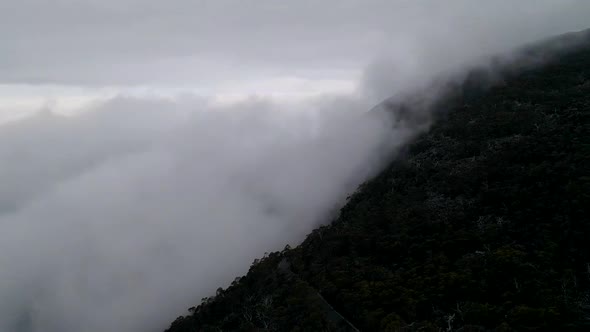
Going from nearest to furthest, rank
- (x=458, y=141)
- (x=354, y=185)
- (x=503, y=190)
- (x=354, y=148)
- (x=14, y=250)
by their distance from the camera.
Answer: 1. (x=503, y=190)
2. (x=458, y=141)
3. (x=354, y=185)
4. (x=354, y=148)
5. (x=14, y=250)

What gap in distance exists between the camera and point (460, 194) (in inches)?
2168

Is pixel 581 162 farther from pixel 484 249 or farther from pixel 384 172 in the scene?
pixel 384 172

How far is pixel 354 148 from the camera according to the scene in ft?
371

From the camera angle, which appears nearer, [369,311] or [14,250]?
[369,311]

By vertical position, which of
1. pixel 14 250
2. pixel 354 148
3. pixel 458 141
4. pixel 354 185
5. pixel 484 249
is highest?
pixel 14 250

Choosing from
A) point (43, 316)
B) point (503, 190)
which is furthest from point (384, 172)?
point (43, 316)

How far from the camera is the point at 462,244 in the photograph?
1758 inches

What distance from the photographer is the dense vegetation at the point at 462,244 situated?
34094mm

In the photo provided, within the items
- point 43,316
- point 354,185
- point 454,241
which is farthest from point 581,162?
point 43,316

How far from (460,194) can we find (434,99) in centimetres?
4920

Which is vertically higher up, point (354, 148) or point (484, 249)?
point (354, 148)

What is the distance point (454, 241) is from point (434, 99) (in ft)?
200

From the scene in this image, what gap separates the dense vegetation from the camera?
34094 mm

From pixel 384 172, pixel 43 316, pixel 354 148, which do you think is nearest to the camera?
pixel 384 172
